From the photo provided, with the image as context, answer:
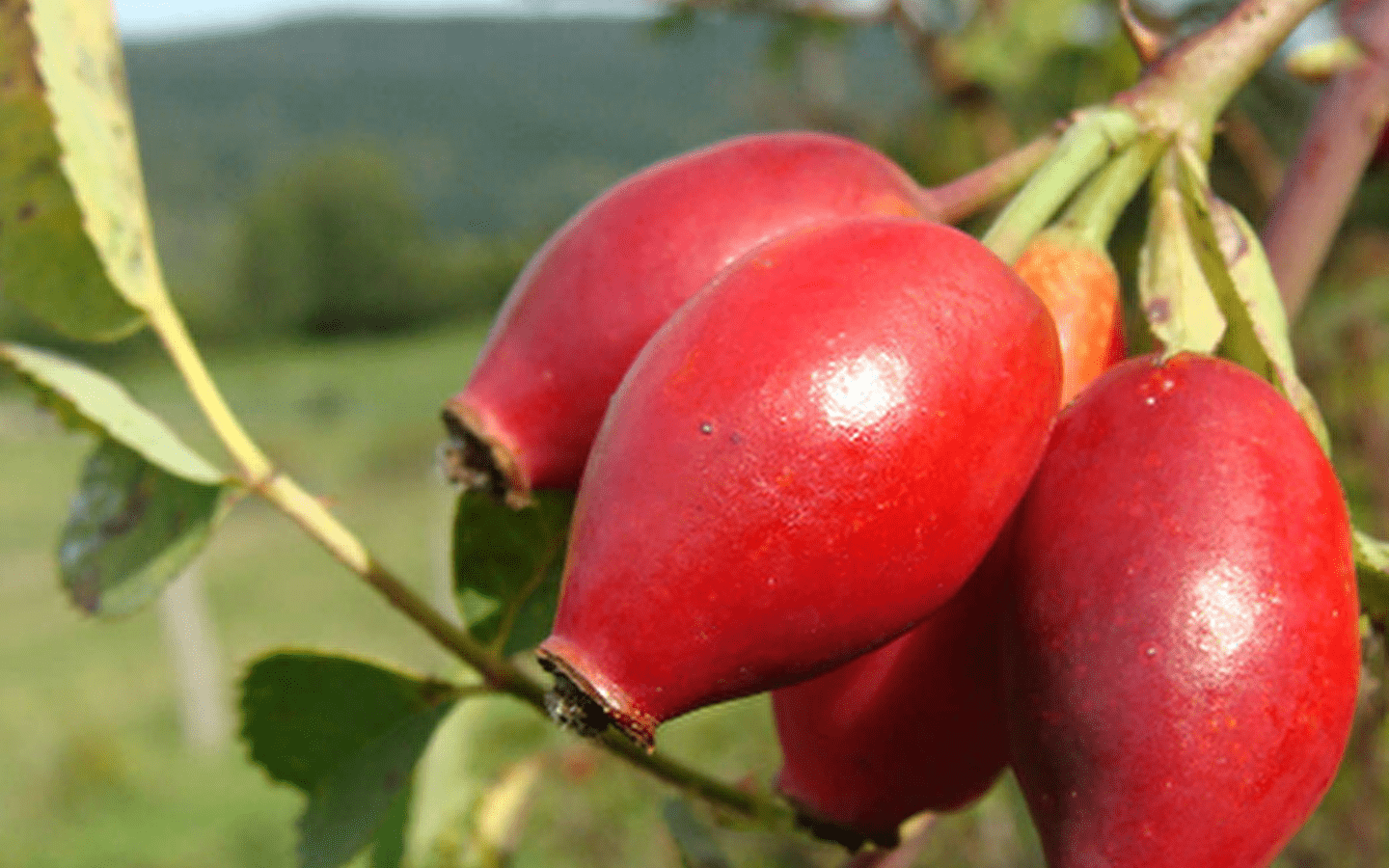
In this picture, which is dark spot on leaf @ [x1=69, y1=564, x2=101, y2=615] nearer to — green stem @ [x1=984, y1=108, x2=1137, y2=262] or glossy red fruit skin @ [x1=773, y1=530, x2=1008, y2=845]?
glossy red fruit skin @ [x1=773, y1=530, x2=1008, y2=845]

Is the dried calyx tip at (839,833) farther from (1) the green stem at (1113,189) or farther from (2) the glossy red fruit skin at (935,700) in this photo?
(1) the green stem at (1113,189)

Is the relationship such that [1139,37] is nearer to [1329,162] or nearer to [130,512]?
[1329,162]

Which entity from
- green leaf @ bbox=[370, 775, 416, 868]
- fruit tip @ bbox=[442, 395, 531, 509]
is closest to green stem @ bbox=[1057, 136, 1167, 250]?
fruit tip @ bbox=[442, 395, 531, 509]

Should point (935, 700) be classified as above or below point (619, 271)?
below

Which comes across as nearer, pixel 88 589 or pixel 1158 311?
pixel 1158 311

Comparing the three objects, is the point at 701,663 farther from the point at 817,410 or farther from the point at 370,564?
the point at 370,564

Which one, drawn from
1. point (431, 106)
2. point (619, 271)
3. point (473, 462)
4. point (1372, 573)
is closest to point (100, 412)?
point (473, 462)

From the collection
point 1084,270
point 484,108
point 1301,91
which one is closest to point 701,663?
point 1084,270
